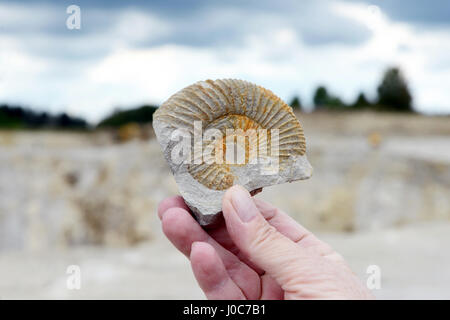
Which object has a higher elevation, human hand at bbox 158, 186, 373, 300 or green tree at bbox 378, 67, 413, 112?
green tree at bbox 378, 67, 413, 112

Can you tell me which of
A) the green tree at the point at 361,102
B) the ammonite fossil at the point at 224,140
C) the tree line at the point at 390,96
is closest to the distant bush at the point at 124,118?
the tree line at the point at 390,96

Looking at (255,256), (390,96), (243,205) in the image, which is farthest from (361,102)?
(255,256)

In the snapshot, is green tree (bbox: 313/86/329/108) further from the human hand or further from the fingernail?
the fingernail

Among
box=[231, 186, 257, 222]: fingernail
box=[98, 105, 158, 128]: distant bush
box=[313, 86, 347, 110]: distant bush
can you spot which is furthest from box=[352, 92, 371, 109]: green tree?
box=[231, 186, 257, 222]: fingernail

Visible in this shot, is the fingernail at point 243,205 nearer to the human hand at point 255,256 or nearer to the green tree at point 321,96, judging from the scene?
the human hand at point 255,256

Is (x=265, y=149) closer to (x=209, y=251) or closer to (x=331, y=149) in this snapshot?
(x=209, y=251)

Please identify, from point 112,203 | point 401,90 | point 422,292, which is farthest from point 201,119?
point 401,90
